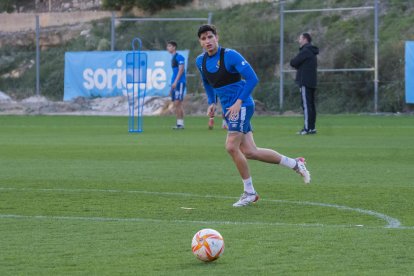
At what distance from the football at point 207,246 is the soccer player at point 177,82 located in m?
19.1

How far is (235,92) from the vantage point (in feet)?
39.0

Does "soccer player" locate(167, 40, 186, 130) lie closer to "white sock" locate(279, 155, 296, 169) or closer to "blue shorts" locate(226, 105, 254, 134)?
"white sock" locate(279, 155, 296, 169)

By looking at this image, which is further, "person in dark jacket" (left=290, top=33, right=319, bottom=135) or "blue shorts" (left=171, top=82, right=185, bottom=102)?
"blue shorts" (left=171, top=82, right=185, bottom=102)

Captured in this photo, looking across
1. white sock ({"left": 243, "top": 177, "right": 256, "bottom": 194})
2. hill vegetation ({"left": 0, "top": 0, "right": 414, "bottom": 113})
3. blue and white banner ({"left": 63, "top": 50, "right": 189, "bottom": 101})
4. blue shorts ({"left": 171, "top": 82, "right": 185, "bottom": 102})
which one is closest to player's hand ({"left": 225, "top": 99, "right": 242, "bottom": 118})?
white sock ({"left": 243, "top": 177, "right": 256, "bottom": 194})

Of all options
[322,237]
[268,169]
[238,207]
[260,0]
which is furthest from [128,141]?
[260,0]

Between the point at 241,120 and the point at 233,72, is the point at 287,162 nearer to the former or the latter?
the point at 241,120

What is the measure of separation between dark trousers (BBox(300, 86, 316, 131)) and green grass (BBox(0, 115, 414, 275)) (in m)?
1.91

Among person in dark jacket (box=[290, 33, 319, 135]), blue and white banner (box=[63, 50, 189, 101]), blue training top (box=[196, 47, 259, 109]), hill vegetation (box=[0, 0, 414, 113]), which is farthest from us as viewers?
blue and white banner (box=[63, 50, 189, 101])

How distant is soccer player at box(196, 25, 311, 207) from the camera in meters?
11.6

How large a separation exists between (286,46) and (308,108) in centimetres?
1781

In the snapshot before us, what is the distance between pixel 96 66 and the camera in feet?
127

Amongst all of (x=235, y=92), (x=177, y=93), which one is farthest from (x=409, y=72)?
(x=235, y=92)

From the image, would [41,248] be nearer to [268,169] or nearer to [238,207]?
[238,207]

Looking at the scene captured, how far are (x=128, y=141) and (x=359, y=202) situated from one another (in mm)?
11846
